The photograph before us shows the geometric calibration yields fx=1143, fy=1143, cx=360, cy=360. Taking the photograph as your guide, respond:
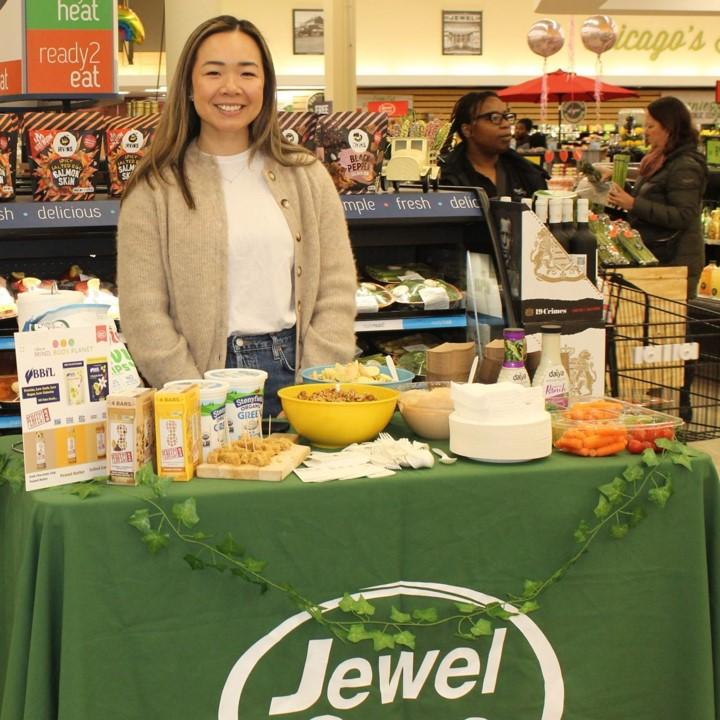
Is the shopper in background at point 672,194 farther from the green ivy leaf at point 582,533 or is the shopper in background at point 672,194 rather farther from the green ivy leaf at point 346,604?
the green ivy leaf at point 346,604

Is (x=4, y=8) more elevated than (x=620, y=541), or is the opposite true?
(x=4, y=8)

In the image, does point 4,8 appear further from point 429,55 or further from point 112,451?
point 429,55

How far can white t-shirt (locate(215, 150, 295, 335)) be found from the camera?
2.89 metres

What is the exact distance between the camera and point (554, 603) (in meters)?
2.29

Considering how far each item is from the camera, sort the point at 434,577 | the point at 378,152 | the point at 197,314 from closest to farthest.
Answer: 1. the point at 434,577
2. the point at 197,314
3. the point at 378,152

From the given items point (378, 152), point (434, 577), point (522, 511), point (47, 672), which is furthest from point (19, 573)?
point (378, 152)

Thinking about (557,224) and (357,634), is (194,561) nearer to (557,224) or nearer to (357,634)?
(357,634)

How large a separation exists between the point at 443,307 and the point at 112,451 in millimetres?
2428

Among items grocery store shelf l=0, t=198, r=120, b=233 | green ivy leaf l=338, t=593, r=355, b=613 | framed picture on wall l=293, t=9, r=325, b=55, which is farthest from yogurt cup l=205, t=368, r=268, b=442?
framed picture on wall l=293, t=9, r=325, b=55

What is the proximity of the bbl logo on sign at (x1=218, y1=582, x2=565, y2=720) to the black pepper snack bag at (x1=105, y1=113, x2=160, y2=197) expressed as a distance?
2280 mm

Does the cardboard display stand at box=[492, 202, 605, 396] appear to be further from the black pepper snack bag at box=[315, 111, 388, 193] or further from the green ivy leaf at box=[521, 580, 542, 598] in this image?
the green ivy leaf at box=[521, 580, 542, 598]

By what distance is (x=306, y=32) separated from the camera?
19.4 metres

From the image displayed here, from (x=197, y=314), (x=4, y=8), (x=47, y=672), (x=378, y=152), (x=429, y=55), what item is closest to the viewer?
(x=47, y=672)

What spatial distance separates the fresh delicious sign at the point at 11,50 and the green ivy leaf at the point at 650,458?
11.3 feet
